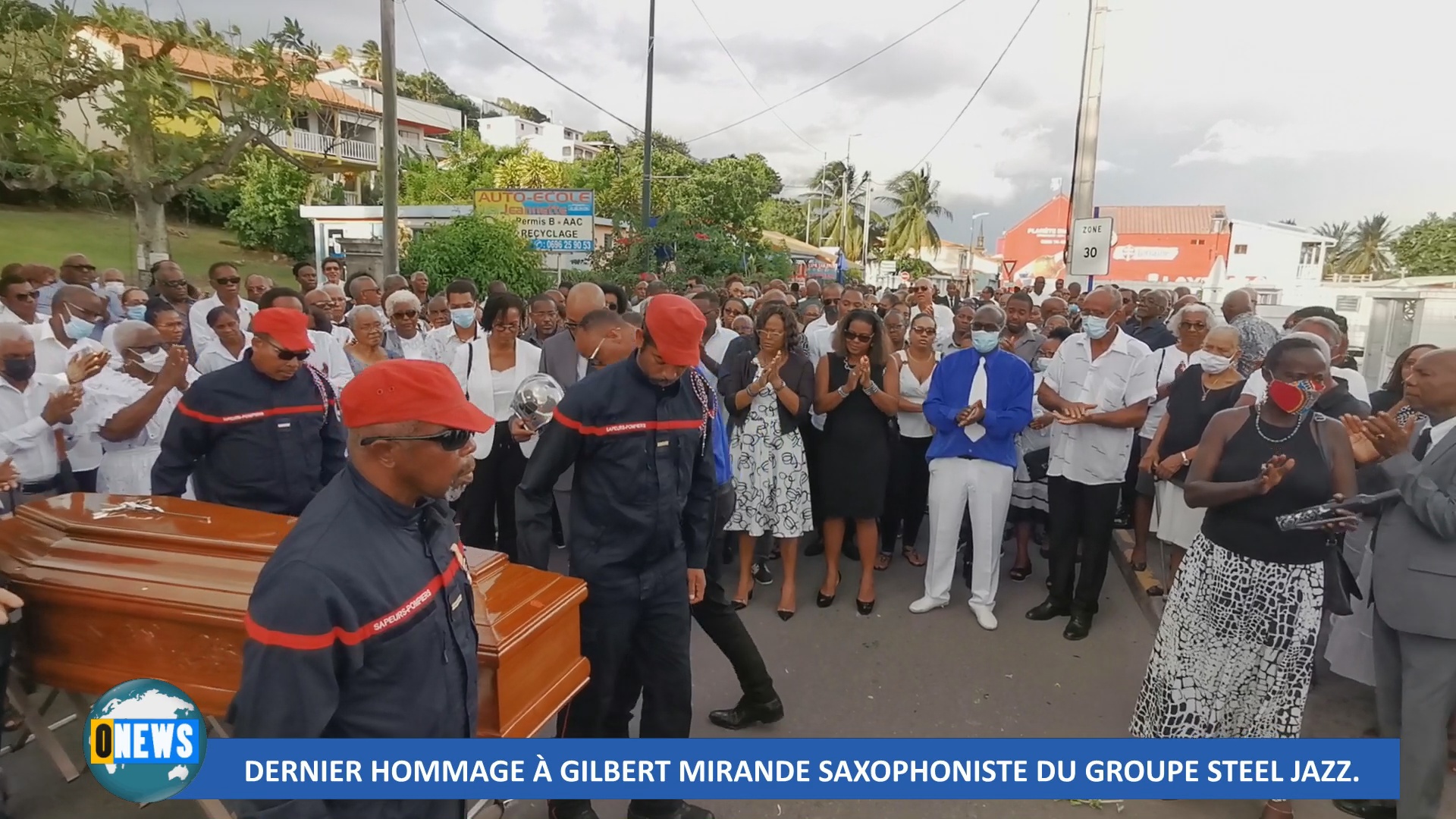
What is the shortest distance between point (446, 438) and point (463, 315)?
4287 mm

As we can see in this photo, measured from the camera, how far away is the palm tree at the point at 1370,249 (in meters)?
63.5

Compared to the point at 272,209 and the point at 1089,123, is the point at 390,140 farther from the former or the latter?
the point at 272,209

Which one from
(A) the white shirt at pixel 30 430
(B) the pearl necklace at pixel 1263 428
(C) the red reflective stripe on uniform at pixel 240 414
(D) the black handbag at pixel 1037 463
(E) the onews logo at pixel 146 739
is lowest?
(E) the onews logo at pixel 146 739

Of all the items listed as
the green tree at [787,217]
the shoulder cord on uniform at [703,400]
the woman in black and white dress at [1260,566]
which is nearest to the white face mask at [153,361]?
the shoulder cord on uniform at [703,400]

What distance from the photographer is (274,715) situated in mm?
1472

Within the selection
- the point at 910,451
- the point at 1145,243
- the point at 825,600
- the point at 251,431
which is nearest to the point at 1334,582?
the point at 825,600

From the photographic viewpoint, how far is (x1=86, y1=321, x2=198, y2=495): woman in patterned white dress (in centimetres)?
393

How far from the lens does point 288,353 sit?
3299 mm

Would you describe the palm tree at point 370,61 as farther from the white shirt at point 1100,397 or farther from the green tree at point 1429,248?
the green tree at point 1429,248

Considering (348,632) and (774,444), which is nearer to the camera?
(348,632)

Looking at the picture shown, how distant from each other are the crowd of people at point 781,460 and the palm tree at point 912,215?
45531 millimetres

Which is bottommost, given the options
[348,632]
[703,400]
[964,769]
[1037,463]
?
[964,769]

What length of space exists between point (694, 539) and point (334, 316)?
4.91 metres

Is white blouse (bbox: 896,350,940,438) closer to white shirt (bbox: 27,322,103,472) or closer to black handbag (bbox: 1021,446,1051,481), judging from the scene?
black handbag (bbox: 1021,446,1051,481)
